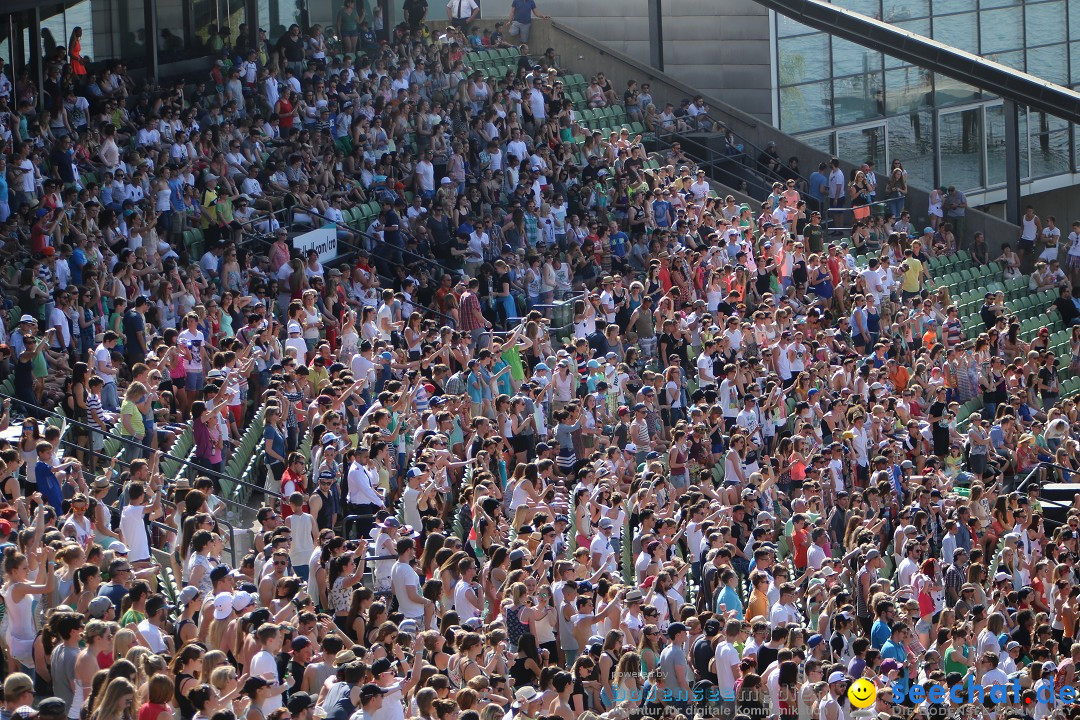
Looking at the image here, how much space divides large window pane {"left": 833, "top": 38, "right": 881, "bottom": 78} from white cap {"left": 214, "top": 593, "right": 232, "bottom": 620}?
81.7 feet

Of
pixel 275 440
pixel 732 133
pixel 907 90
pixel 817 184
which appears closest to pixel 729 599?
pixel 275 440

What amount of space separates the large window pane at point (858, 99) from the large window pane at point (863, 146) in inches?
10.1

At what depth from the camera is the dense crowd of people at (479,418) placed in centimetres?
1146

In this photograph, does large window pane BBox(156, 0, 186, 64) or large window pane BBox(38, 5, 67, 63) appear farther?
large window pane BBox(156, 0, 186, 64)

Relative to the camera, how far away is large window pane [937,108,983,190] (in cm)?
3412

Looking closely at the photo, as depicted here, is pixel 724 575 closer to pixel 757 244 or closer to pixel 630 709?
pixel 630 709

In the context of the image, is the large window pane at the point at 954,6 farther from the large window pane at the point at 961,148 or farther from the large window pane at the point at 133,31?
the large window pane at the point at 133,31

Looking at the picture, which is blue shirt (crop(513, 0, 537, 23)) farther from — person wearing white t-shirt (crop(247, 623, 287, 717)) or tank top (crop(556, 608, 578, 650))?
person wearing white t-shirt (crop(247, 623, 287, 717))

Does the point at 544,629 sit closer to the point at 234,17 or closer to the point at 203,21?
the point at 203,21

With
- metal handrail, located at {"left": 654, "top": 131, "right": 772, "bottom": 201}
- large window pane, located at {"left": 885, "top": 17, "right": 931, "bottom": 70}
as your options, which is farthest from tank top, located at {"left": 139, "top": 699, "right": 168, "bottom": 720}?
large window pane, located at {"left": 885, "top": 17, "right": 931, "bottom": 70}

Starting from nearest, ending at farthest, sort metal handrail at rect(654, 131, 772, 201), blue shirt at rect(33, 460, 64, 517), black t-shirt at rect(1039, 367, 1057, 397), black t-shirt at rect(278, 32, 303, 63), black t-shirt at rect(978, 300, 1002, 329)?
blue shirt at rect(33, 460, 64, 517)
black t-shirt at rect(1039, 367, 1057, 397)
black t-shirt at rect(978, 300, 1002, 329)
black t-shirt at rect(278, 32, 303, 63)
metal handrail at rect(654, 131, 772, 201)

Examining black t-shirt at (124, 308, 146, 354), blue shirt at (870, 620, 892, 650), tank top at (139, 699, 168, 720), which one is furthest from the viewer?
black t-shirt at (124, 308, 146, 354)

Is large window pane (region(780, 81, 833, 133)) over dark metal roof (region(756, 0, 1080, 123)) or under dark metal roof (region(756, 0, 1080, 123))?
under

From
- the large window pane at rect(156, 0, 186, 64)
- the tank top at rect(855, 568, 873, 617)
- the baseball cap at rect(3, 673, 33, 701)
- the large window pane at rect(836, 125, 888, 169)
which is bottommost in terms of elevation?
the tank top at rect(855, 568, 873, 617)
